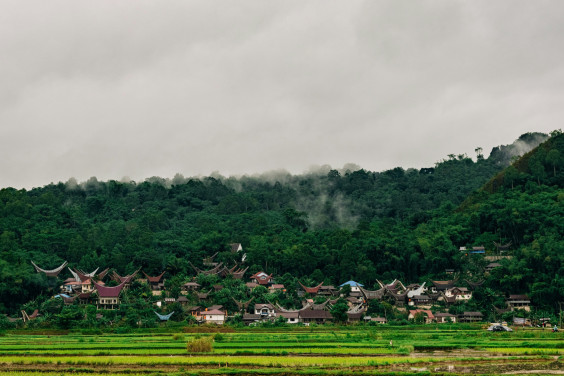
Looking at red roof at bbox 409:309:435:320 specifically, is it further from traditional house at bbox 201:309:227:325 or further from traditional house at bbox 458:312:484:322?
traditional house at bbox 201:309:227:325

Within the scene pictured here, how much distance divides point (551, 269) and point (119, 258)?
4553cm

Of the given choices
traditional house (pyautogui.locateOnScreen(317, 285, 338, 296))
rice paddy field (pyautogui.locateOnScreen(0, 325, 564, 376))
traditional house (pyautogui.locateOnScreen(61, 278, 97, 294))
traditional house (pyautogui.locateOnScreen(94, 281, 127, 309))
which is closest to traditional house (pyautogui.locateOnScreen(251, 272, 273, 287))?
traditional house (pyautogui.locateOnScreen(317, 285, 338, 296))

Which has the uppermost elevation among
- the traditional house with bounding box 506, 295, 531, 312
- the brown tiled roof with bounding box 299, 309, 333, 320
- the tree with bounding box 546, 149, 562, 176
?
the tree with bounding box 546, 149, 562, 176

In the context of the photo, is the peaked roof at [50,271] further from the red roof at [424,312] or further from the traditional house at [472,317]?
the traditional house at [472,317]

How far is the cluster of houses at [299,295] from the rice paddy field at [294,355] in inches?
497

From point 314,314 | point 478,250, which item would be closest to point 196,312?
point 314,314

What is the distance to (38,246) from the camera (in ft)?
240

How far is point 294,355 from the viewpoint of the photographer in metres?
31.7

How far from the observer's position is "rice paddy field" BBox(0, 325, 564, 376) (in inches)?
1040

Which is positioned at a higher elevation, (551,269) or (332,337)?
(551,269)

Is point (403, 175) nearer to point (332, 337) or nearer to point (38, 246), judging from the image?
point (38, 246)

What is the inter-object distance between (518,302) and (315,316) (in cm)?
1934

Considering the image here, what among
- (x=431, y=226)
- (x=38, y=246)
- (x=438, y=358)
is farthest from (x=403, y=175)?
(x=438, y=358)

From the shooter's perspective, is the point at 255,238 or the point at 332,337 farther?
the point at 255,238
